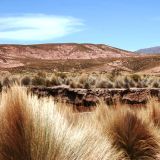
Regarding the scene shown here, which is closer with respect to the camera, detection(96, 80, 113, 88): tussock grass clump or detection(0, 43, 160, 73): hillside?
detection(96, 80, 113, 88): tussock grass clump

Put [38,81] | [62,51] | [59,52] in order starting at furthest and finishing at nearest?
[62,51]
[59,52]
[38,81]

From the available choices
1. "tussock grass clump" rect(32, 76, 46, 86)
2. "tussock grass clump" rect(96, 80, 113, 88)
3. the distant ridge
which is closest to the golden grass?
"tussock grass clump" rect(32, 76, 46, 86)

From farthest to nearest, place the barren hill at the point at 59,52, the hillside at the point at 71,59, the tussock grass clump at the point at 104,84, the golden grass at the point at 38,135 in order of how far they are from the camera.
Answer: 1. the barren hill at the point at 59,52
2. the hillside at the point at 71,59
3. the tussock grass clump at the point at 104,84
4. the golden grass at the point at 38,135

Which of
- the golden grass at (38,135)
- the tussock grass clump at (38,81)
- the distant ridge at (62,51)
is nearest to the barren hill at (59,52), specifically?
the distant ridge at (62,51)

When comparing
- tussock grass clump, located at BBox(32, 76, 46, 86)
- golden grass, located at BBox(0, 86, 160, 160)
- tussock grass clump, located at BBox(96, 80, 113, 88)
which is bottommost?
tussock grass clump, located at BBox(96, 80, 113, 88)

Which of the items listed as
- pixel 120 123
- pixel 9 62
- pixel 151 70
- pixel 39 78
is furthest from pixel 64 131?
pixel 9 62

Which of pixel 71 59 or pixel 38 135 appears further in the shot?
pixel 71 59

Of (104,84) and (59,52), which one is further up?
(59,52)

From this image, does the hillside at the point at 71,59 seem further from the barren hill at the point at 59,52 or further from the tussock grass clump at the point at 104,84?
the tussock grass clump at the point at 104,84

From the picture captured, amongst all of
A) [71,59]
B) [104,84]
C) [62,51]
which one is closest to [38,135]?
[104,84]

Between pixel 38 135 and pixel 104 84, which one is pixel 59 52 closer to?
pixel 104 84

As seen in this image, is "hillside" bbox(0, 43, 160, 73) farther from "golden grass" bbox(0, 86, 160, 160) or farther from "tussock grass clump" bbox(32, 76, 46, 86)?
"golden grass" bbox(0, 86, 160, 160)

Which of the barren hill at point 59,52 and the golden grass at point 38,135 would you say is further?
the barren hill at point 59,52

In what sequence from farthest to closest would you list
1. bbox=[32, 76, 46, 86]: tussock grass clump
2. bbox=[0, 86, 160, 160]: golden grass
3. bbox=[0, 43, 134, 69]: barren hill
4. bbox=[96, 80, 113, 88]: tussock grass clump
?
1. bbox=[0, 43, 134, 69]: barren hill
2. bbox=[96, 80, 113, 88]: tussock grass clump
3. bbox=[32, 76, 46, 86]: tussock grass clump
4. bbox=[0, 86, 160, 160]: golden grass
